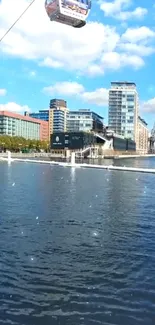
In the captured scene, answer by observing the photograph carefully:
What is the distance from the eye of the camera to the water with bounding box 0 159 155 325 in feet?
31.1

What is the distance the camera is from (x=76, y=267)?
12680 millimetres

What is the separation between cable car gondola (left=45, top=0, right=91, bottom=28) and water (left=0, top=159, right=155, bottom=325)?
28.9 ft

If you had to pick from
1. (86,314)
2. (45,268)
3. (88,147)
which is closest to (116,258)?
(45,268)

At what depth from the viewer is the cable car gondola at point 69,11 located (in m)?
15.7

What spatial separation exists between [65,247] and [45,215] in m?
7.12

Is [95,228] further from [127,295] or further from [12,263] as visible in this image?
[127,295]

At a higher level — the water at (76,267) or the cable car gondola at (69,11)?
the cable car gondola at (69,11)

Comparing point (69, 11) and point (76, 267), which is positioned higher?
point (69, 11)

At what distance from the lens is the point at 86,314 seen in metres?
9.40

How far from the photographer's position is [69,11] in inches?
623

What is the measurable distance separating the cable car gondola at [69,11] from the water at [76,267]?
8819mm

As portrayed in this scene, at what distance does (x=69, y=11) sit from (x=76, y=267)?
9753 millimetres

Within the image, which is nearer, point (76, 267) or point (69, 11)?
point (76, 267)

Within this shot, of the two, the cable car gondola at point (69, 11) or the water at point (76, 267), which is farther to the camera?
the cable car gondola at point (69, 11)
